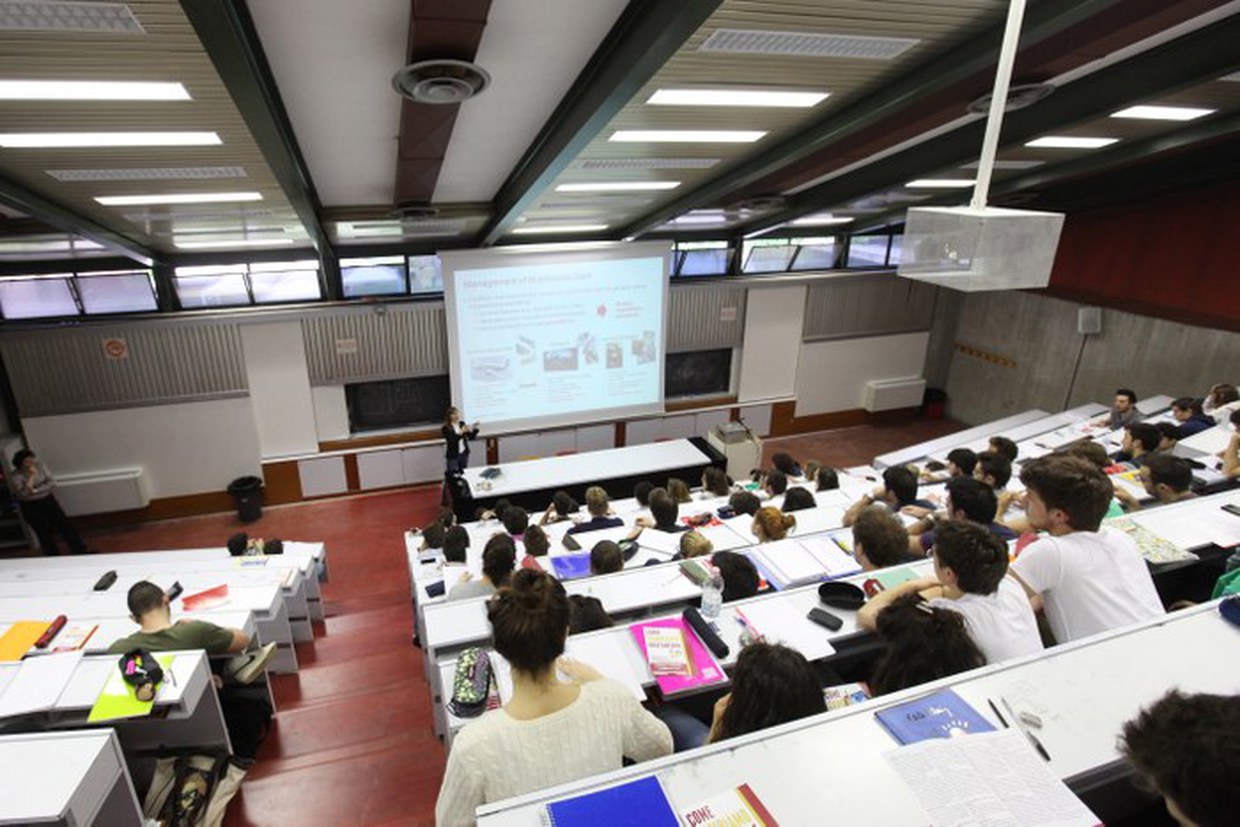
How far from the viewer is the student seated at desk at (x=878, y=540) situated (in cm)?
329

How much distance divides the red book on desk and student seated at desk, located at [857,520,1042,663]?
4394mm

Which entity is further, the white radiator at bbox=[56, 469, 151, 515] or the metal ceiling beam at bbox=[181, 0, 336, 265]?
the white radiator at bbox=[56, 469, 151, 515]

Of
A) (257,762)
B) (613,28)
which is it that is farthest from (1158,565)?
(257,762)

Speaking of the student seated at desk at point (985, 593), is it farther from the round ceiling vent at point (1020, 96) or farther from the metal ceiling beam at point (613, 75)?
the round ceiling vent at point (1020, 96)

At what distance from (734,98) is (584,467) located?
4.93 meters

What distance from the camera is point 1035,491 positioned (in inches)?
107

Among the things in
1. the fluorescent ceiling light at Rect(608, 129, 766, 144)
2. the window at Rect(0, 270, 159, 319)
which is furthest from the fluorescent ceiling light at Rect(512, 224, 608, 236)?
the window at Rect(0, 270, 159, 319)

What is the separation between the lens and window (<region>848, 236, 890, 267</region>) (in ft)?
35.0

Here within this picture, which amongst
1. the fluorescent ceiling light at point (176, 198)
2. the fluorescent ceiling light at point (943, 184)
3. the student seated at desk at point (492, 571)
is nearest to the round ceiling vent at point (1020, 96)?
the fluorescent ceiling light at point (943, 184)

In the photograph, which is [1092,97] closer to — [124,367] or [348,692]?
[348,692]

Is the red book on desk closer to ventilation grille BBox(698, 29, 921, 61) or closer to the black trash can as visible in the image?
the black trash can

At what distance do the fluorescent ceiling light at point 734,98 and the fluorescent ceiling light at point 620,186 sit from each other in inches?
77.1

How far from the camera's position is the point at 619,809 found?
1.66 metres

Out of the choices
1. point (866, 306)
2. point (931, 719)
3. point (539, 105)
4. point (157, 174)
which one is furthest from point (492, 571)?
point (866, 306)
